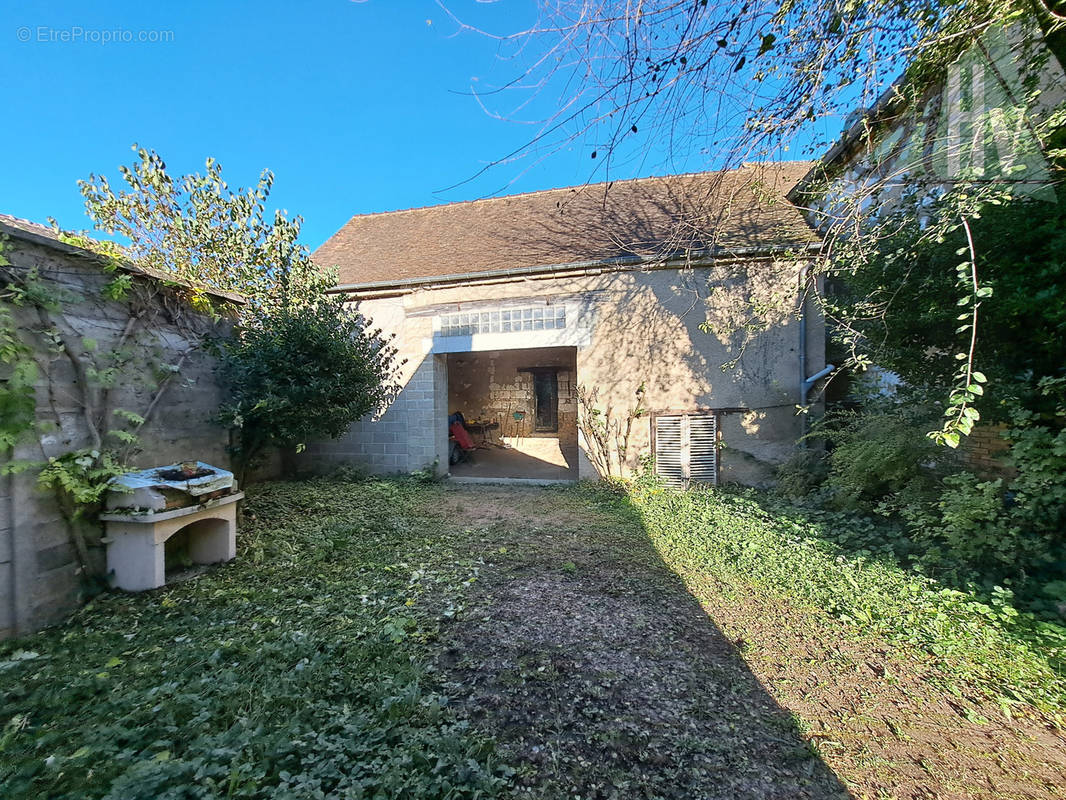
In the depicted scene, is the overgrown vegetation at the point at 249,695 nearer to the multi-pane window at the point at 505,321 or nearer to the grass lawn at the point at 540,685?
the grass lawn at the point at 540,685

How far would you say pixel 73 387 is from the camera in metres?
3.11

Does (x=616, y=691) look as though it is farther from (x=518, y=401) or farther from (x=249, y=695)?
(x=518, y=401)

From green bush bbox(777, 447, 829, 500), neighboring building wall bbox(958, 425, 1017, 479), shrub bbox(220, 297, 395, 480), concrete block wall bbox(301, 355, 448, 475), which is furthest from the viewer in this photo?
concrete block wall bbox(301, 355, 448, 475)

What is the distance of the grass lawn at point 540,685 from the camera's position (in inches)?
65.8

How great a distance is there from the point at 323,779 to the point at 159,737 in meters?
0.83

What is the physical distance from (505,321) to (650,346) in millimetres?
2613

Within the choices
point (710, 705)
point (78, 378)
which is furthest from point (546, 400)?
point (710, 705)

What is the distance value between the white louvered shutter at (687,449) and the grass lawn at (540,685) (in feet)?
9.25

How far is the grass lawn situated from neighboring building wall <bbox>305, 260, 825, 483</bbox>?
10.0 feet

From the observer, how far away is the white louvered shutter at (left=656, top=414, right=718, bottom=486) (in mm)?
6758

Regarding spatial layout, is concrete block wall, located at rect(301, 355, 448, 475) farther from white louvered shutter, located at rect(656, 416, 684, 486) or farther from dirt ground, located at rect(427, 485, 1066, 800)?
dirt ground, located at rect(427, 485, 1066, 800)

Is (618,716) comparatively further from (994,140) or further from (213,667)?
(994,140)

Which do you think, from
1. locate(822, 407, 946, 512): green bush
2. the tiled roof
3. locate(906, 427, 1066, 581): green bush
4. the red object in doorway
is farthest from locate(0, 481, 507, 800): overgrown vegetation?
the red object in doorway

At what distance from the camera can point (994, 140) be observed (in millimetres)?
3121
